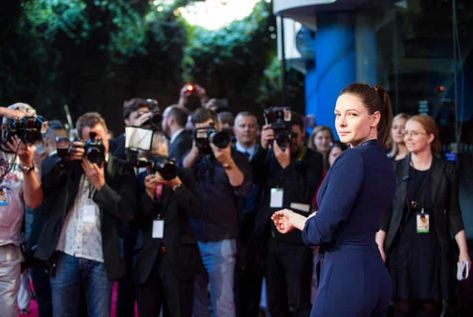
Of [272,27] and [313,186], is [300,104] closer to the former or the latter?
[272,27]

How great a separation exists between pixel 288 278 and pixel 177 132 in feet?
5.13

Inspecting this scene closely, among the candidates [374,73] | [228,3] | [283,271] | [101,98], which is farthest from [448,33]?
[228,3]

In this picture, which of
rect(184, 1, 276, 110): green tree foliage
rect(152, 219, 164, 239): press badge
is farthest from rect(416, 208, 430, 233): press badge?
rect(184, 1, 276, 110): green tree foliage

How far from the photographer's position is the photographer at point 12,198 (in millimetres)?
4625

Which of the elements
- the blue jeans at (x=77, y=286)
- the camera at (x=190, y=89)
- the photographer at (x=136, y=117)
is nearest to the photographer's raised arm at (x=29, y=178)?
the blue jeans at (x=77, y=286)

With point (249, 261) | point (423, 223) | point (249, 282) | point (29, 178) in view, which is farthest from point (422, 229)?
point (29, 178)

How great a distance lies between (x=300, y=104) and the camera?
732 inches

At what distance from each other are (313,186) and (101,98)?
31.5 feet

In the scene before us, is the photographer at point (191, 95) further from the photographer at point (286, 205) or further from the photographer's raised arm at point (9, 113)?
the photographer's raised arm at point (9, 113)

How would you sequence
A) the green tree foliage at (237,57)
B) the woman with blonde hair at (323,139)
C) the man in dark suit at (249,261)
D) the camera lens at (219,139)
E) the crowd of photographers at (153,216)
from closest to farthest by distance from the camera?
the crowd of photographers at (153,216)
the camera lens at (219,139)
the man in dark suit at (249,261)
the woman with blonde hair at (323,139)
the green tree foliage at (237,57)

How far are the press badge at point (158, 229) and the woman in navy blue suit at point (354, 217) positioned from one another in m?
1.96

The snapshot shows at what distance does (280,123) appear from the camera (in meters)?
5.58

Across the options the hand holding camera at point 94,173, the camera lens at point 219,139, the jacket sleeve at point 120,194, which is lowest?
the jacket sleeve at point 120,194

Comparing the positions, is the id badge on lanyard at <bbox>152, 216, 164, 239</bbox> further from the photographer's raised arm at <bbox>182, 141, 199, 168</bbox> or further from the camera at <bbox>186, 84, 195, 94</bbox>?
the camera at <bbox>186, 84, 195, 94</bbox>
